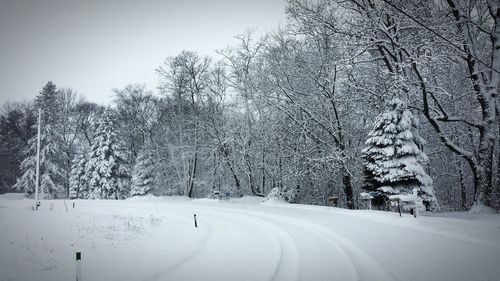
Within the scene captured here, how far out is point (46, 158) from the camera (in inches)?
1586

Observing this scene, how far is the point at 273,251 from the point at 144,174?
3353 cm

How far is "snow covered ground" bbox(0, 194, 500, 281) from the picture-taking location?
6.75 m

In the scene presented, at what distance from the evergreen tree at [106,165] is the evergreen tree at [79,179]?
275 centimetres

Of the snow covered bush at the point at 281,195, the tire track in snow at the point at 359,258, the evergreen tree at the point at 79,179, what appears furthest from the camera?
the evergreen tree at the point at 79,179

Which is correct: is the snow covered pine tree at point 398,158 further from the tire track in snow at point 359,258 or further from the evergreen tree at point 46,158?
the evergreen tree at point 46,158

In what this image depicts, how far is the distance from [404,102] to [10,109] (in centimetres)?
5352

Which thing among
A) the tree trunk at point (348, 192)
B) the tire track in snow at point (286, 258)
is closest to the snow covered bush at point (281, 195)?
the tree trunk at point (348, 192)

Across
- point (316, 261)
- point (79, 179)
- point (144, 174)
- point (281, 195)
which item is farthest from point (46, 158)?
point (316, 261)

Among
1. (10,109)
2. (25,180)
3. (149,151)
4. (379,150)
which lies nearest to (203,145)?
(149,151)

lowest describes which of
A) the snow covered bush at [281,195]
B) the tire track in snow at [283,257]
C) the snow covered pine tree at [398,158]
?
the tire track in snow at [283,257]

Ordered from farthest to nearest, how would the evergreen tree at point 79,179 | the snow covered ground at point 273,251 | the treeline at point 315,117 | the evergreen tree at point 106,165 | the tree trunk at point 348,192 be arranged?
the evergreen tree at point 79,179
the evergreen tree at point 106,165
the tree trunk at point 348,192
the treeline at point 315,117
the snow covered ground at point 273,251

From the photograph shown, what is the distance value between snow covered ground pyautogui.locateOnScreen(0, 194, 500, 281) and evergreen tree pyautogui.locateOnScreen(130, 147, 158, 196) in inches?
1022

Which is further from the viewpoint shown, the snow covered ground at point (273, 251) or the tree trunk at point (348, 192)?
the tree trunk at point (348, 192)

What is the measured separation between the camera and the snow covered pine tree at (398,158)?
16234mm
